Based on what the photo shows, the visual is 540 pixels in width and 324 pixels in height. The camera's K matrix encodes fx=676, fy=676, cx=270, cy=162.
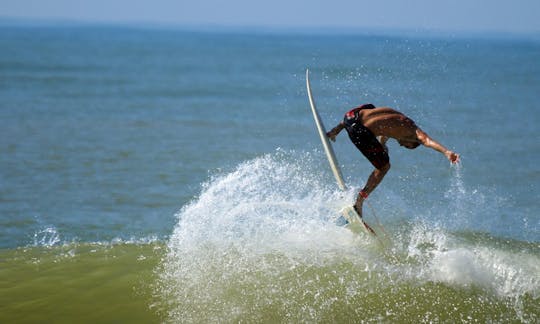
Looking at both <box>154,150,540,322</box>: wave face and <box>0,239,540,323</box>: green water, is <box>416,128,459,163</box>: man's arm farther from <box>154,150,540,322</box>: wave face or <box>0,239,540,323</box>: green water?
<box>0,239,540,323</box>: green water

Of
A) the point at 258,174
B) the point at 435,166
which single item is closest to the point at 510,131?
the point at 435,166

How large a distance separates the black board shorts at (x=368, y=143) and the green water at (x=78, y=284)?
10.2 feet

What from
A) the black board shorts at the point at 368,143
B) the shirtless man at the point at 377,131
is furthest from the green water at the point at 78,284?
the black board shorts at the point at 368,143

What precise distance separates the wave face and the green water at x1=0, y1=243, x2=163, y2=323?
A: 339 mm

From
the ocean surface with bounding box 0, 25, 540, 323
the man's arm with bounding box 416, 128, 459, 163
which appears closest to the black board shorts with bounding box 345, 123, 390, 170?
the man's arm with bounding box 416, 128, 459, 163

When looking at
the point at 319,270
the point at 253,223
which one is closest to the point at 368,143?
the point at 319,270

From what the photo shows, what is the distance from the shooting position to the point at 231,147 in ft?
62.0

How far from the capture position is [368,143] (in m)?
8.48

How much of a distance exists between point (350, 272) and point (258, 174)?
2757 mm

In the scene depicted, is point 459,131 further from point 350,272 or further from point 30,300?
point 30,300

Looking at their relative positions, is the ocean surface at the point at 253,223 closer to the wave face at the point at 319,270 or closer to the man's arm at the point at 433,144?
the wave face at the point at 319,270

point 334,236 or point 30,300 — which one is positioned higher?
point 334,236

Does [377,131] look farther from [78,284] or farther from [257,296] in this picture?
[78,284]

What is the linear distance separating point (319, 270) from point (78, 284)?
2943mm
